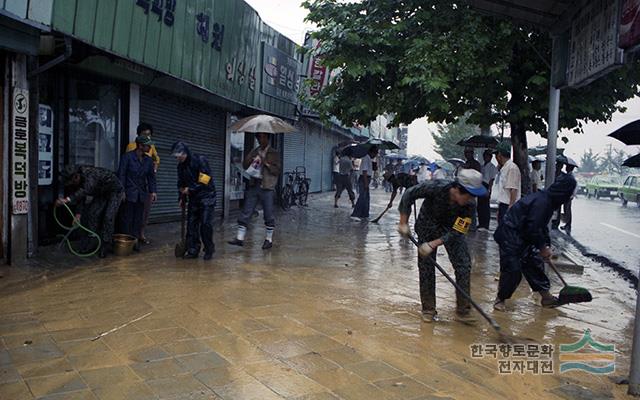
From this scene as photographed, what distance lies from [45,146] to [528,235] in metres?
6.13

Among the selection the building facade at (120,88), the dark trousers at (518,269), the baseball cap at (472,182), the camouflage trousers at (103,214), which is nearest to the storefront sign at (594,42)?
the baseball cap at (472,182)

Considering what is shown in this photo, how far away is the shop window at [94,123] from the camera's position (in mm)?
7902

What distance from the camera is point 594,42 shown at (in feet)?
17.0

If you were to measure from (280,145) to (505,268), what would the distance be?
460 inches

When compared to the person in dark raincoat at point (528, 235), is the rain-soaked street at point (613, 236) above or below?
below

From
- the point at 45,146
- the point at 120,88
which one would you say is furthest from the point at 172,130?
the point at 45,146

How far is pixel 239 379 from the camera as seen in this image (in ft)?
11.1

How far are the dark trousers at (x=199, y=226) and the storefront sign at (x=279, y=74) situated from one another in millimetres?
6972

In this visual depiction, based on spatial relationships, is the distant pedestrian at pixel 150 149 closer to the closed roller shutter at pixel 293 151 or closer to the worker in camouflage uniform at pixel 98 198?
the worker in camouflage uniform at pixel 98 198

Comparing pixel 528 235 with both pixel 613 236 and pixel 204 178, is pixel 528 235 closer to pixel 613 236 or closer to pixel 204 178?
pixel 204 178

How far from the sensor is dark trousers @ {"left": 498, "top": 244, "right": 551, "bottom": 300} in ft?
16.8

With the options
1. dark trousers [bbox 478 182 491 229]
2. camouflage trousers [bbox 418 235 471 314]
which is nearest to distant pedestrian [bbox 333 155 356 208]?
dark trousers [bbox 478 182 491 229]

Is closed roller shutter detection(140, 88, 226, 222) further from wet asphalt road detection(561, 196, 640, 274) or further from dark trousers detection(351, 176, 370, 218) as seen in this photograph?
wet asphalt road detection(561, 196, 640, 274)

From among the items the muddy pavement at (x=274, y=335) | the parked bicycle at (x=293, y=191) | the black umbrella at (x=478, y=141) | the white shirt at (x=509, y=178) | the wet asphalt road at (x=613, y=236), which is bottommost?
the muddy pavement at (x=274, y=335)
